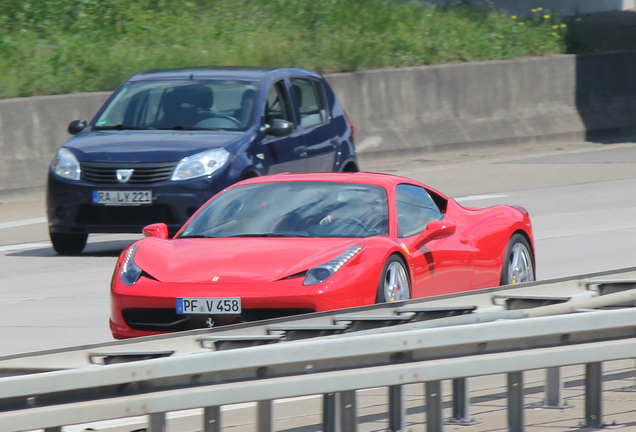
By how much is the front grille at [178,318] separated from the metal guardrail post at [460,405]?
1.99m

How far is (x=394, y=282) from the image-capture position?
8359 mm

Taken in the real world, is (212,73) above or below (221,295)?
above

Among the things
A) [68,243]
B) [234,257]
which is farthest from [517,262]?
[68,243]

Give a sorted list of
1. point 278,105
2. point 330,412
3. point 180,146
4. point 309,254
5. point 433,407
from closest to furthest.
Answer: point 330,412 → point 433,407 → point 309,254 → point 180,146 → point 278,105

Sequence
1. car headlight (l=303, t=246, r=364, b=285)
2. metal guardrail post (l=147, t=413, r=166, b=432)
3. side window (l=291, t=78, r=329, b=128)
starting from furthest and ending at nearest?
1. side window (l=291, t=78, r=329, b=128)
2. car headlight (l=303, t=246, r=364, b=285)
3. metal guardrail post (l=147, t=413, r=166, b=432)

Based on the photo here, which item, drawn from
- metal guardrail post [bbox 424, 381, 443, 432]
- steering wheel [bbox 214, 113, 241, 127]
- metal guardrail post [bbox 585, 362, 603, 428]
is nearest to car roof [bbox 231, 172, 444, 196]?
steering wheel [bbox 214, 113, 241, 127]

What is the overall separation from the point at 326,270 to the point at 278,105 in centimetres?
592

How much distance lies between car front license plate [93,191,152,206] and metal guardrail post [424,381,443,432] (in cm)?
708

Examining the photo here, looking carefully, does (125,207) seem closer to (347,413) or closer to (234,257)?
(234,257)

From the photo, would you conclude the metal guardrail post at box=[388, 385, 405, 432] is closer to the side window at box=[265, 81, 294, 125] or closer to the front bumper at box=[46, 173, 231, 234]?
the front bumper at box=[46, 173, 231, 234]

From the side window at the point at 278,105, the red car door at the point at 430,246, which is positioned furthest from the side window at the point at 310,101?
the red car door at the point at 430,246

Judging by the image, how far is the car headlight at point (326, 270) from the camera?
26.0ft

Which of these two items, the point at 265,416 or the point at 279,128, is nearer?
the point at 265,416

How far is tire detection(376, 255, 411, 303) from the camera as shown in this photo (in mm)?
8164
